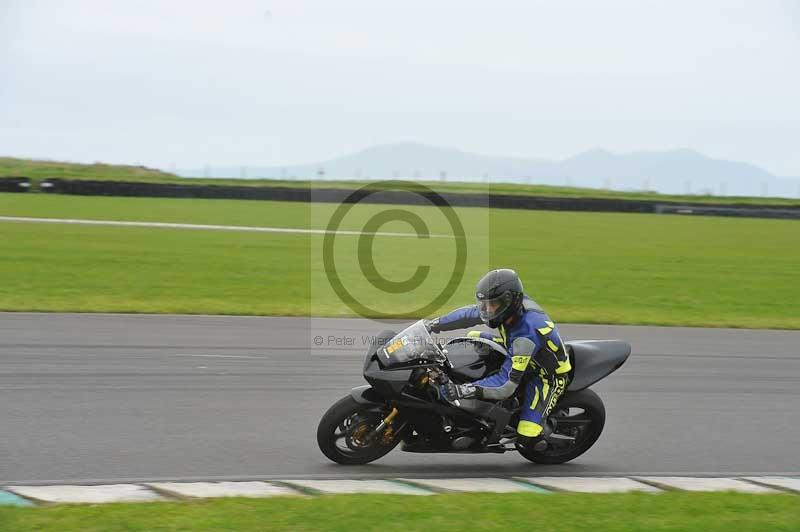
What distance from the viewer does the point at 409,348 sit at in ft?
22.4

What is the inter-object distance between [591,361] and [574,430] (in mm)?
622

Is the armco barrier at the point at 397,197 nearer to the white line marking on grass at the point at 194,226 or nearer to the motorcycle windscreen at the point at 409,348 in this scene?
the white line marking on grass at the point at 194,226

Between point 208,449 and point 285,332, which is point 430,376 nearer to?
point 208,449

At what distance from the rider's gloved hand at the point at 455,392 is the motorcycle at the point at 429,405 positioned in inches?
1.7

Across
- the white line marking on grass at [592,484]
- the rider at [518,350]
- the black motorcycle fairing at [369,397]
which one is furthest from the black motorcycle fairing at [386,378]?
the white line marking on grass at [592,484]

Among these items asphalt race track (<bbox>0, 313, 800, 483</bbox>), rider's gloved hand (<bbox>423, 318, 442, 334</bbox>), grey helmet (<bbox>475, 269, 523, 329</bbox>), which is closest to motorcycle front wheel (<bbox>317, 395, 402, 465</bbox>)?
asphalt race track (<bbox>0, 313, 800, 483</bbox>)

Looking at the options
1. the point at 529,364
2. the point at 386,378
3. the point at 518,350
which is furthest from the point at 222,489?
the point at 529,364

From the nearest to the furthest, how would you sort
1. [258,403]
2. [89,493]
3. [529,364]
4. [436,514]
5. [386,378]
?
[436,514]
[89,493]
[386,378]
[529,364]
[258,403]

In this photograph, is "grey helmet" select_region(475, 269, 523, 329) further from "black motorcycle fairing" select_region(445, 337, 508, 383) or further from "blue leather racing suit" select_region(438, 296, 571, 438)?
"black motorcycle fairing" select_region(445, 337, 508, 383)

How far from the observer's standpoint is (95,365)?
34.1ft

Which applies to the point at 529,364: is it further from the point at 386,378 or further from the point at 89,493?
the point at 89,493

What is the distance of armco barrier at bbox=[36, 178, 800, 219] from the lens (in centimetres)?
4169

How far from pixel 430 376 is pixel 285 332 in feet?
22.3

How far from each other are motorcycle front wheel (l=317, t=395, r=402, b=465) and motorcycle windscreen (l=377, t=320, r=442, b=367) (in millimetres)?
449
